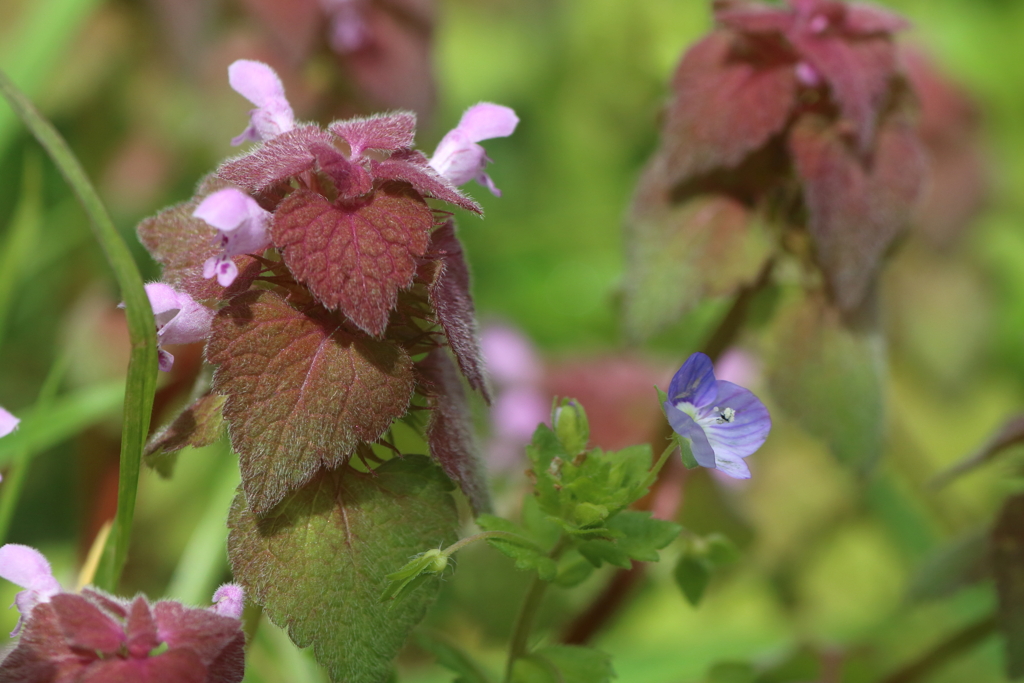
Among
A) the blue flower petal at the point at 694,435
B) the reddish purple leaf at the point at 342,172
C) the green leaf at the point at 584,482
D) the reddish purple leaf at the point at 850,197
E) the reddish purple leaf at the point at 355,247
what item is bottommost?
the reddish purple leaf at the point at 850,197

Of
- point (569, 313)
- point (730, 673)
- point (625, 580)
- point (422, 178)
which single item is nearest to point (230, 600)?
point (422, 178)

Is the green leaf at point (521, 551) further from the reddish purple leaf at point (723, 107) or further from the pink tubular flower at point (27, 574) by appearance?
the reddish purple leaf at point (723, 107)

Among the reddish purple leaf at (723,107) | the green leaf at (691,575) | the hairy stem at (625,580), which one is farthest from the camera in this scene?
the hairy stem at (625,580)

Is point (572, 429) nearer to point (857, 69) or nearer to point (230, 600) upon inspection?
point (230, 600)

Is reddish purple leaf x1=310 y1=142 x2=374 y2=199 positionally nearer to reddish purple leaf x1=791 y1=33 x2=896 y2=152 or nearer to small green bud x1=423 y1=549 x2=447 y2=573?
small green bud x1=423 y1=549 x2=447 y2=573

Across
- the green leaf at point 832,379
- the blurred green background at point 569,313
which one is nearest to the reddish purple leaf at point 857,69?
the green leaf at point 832,379

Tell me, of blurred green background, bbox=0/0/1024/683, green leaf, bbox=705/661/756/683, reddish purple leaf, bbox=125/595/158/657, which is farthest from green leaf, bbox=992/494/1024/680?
reddish purple leaf, bbox=125/595/158/657

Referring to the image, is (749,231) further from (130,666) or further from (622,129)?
(622,129)
